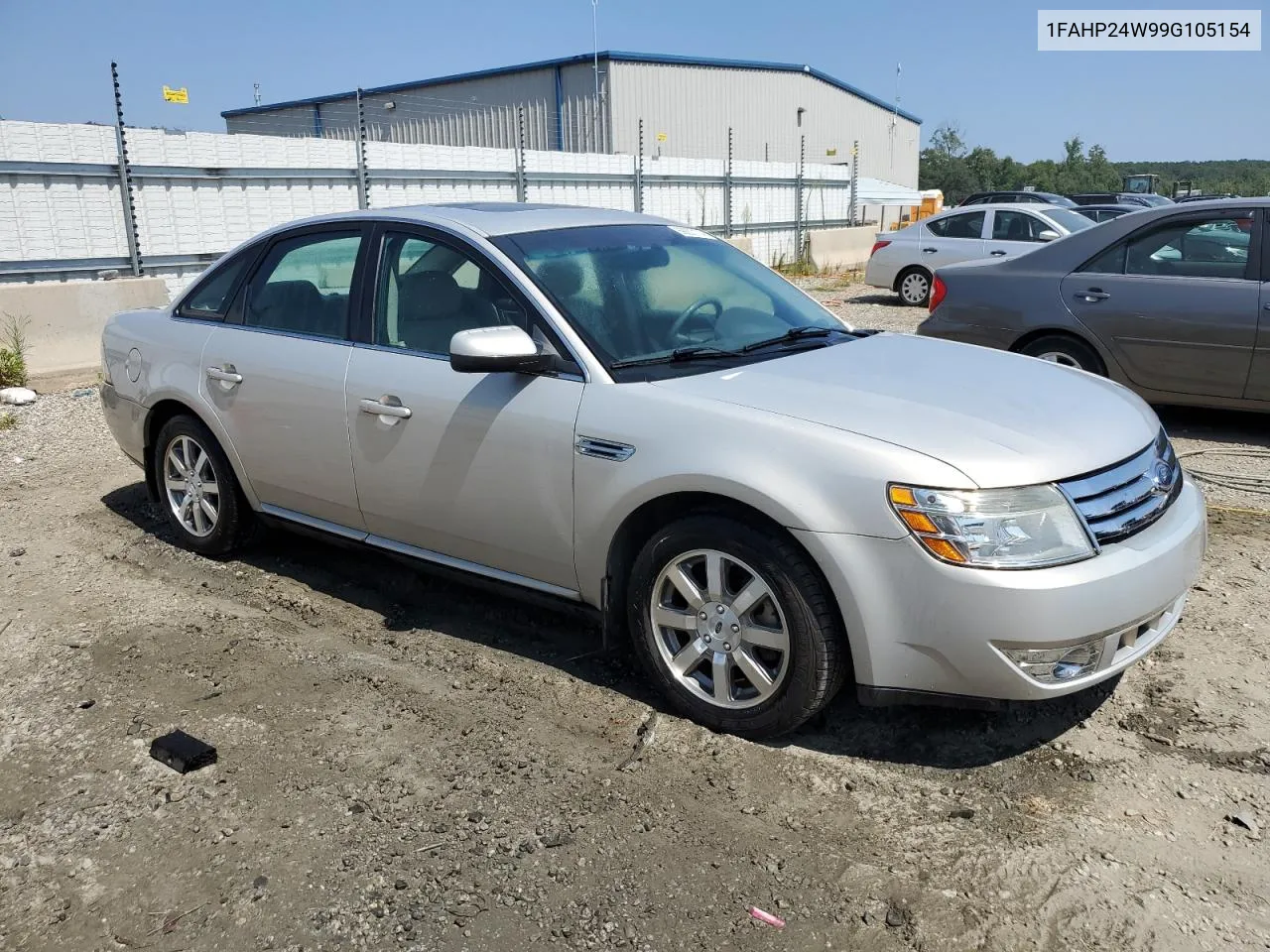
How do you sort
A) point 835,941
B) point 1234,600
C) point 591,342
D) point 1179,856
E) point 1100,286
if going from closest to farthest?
point 835,941 < point 1179,856 < point 591,342 < point 1234,600 < point 1100,286

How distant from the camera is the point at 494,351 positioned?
3.68 m

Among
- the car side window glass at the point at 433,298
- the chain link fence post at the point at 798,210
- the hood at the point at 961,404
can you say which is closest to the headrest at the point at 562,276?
the car side window glass at the point at 433,298

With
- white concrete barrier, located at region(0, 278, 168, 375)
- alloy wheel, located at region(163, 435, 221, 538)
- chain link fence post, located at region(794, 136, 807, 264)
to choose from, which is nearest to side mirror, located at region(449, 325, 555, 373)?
alloy wheel, located at region(163, 435, 221, 538)

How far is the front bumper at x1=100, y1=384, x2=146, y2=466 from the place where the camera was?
552 cm

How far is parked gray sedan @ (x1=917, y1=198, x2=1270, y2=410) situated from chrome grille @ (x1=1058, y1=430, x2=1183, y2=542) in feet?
12.7

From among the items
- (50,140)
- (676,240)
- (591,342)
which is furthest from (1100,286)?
(50,140)

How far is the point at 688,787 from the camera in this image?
3262 millimetres

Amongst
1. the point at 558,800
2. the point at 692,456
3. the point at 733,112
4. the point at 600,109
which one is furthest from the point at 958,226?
the point at 733,112

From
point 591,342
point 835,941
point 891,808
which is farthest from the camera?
point 591,342

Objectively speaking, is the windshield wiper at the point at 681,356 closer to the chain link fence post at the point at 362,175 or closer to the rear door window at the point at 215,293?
the rear door window at the point at 215,293

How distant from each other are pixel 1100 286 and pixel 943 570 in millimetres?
5161

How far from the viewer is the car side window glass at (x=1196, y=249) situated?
6992 millimetres

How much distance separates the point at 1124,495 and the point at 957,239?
44.8ft

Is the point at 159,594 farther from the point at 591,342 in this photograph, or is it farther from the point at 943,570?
the point at 943,570
